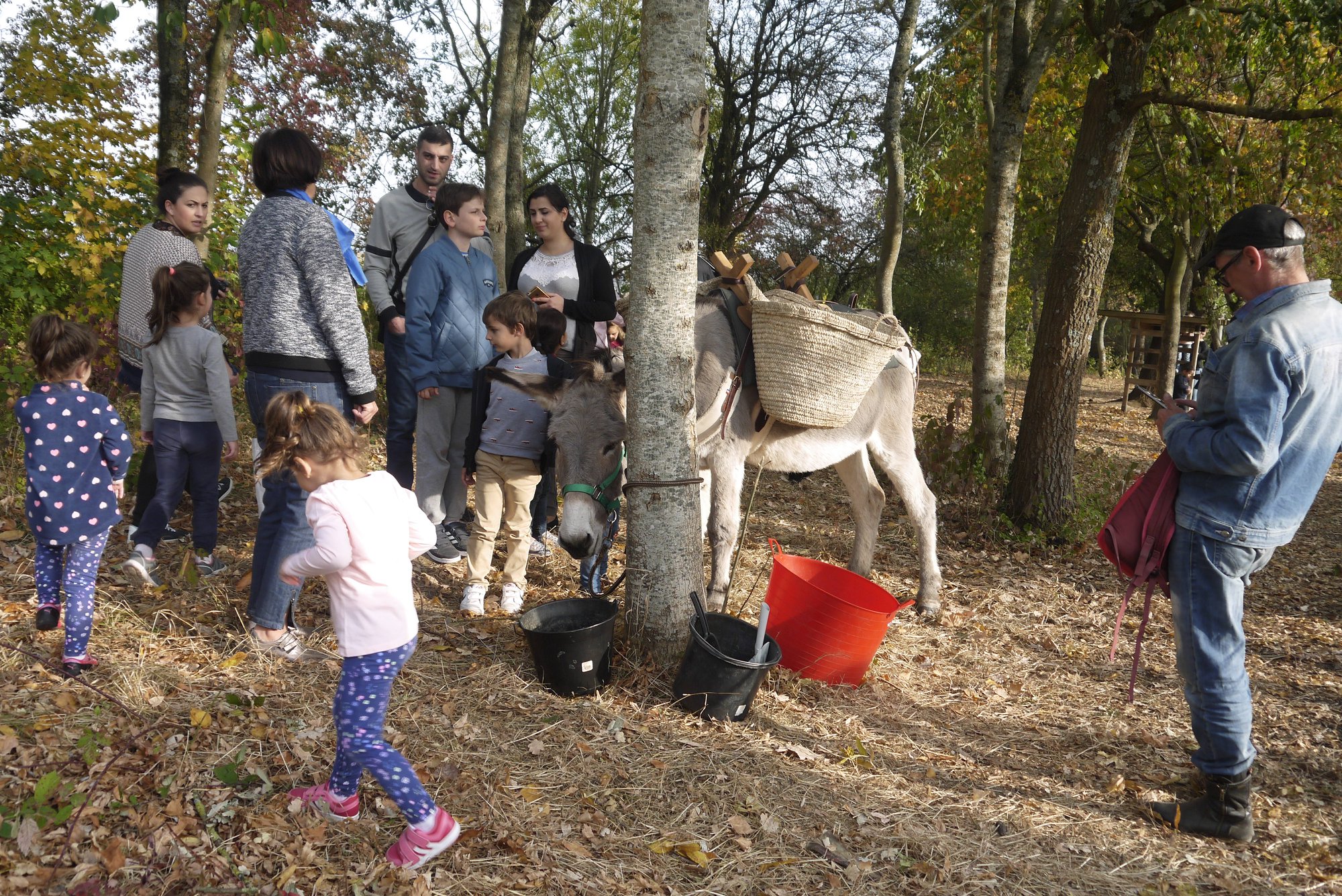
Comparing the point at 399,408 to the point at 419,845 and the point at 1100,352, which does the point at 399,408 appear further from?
the point at 1100,352

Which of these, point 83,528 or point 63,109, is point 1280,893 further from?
point 63,109

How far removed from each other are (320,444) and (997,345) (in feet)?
22.2

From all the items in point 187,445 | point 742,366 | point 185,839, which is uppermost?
point 742,366

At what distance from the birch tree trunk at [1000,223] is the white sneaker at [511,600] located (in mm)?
4900

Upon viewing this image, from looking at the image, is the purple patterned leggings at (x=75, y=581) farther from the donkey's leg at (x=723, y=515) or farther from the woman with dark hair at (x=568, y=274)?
the donkey's leg at (x=723, y=515)

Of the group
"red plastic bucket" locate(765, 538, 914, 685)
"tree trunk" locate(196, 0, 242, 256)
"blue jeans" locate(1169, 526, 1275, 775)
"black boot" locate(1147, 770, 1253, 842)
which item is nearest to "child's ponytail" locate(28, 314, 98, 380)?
"red plastic bucket" locate(765, 538, 914, 685)

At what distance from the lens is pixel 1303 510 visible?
2.98 metres

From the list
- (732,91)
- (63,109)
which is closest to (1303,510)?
(63,109)

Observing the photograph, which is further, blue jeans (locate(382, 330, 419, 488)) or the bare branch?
the bare branch

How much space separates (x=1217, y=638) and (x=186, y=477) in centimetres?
502

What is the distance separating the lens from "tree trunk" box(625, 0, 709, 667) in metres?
3.57

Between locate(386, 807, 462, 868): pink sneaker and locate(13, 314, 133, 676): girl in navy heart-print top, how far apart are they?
1.94m

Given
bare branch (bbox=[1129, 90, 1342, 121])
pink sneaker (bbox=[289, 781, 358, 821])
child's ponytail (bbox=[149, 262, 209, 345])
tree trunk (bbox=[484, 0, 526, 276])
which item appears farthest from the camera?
tree trunk (bbox=[484, 0, 526, 276])

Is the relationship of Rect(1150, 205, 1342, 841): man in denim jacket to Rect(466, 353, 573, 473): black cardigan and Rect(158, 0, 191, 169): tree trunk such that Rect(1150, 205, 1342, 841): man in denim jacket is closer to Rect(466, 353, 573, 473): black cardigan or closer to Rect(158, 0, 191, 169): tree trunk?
Rect(466, 353, 573, 473): black cardigan
